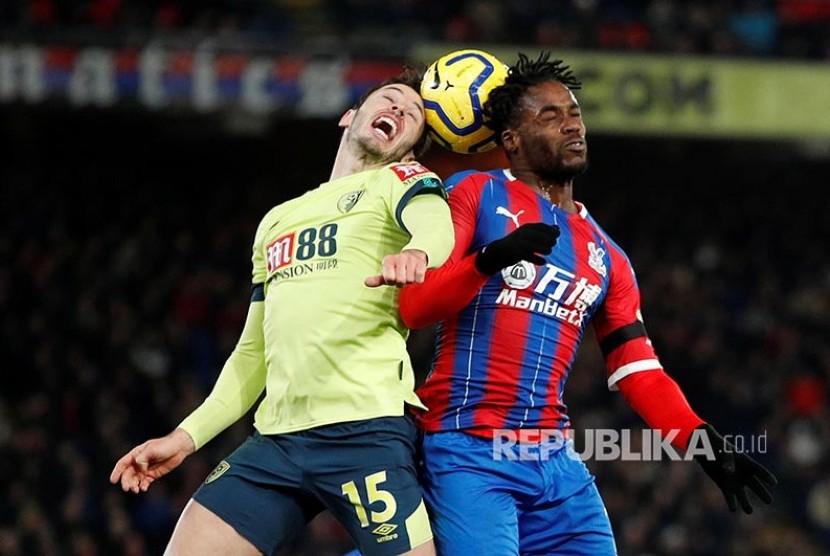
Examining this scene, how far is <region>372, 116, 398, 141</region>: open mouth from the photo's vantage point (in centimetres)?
464

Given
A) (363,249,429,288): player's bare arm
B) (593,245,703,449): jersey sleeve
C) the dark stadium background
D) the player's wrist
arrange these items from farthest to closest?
the dark stadium background
(593,245,703,449): jersey sleeve
the player's wrist
(363,249,429,288): player's bare arm

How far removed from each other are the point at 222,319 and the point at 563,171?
9.54 m

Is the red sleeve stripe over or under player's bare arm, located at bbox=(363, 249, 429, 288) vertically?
under

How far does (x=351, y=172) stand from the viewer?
4.68 metres

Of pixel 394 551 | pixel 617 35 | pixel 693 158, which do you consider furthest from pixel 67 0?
pixel 394 551

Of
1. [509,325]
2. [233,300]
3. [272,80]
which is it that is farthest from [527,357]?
[233,300]

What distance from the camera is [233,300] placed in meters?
14.1

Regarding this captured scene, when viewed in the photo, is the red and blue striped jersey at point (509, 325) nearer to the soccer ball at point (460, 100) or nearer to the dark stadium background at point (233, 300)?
the soccer ball at point (460, 100)

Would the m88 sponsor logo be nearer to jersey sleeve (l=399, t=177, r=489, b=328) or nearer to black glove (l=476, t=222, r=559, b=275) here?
jersey sleeve (l=399, t=177, r=489, b=328)

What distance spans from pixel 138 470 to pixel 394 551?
0.90 meters

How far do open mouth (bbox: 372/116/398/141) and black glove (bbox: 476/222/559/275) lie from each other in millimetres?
744

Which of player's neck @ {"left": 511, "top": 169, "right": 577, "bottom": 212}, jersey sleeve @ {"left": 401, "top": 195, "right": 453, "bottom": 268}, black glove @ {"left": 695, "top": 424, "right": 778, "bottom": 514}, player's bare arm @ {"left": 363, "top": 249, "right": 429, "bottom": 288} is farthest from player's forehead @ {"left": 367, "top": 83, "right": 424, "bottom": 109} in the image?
black glove @ {"left": 695, "top": 424, "right": 778, "bottom": 514}

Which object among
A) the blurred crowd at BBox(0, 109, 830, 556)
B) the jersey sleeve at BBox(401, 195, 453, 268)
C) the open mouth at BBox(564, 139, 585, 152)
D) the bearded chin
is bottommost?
the blurred crowd at BBox(0, 109, 830, 556)

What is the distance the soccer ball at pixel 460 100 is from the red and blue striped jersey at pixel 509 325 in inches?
7.7
